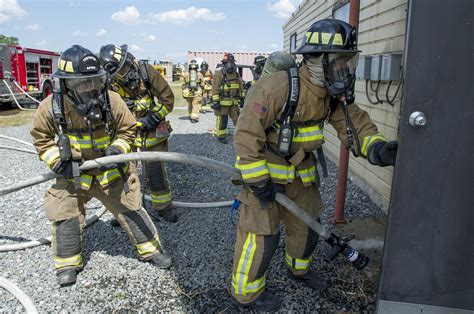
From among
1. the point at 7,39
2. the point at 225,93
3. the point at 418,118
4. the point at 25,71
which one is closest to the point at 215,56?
the point at 25,71

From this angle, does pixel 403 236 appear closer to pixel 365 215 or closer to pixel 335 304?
pixel 335 304

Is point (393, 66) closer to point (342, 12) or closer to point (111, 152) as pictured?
point (342, 12)

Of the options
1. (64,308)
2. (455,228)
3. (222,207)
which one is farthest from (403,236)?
(222,207)

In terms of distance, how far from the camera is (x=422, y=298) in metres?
2.11

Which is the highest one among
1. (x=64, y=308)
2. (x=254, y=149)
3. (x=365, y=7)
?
(x=365, y=7)

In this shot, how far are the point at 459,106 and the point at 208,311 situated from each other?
217 centimetres

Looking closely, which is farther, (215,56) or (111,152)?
(215,56)

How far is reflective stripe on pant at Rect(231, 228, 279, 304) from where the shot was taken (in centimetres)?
257

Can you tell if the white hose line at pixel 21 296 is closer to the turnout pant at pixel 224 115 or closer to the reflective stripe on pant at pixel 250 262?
the reflective stripe on pant at pixel 250 262

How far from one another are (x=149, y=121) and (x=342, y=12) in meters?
3.84

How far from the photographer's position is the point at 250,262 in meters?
2.57

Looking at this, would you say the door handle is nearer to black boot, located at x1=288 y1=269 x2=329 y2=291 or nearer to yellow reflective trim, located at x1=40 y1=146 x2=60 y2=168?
black boot, located at x1=288 y1=269 x2=329 y2=291

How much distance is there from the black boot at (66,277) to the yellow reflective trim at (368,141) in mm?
2571

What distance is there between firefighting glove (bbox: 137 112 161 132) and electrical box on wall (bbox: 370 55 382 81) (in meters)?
2.57
